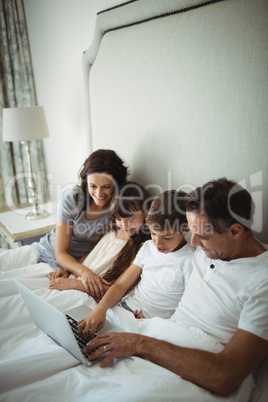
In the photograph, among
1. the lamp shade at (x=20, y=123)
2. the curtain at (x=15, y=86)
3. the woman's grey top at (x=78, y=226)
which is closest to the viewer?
the woman's grey top at (x=78, y=226)

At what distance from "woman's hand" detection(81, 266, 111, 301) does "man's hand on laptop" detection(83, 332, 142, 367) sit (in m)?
0.40

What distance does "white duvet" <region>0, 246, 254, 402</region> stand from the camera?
835mm

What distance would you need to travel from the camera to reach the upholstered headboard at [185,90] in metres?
1.08

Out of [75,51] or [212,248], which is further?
[75,51]

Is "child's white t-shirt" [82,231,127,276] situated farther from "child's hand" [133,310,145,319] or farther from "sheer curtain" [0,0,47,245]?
Answer: "sheer curtain" [0,0,47,245]

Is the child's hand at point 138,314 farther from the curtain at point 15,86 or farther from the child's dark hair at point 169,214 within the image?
the curtain at point 15,86

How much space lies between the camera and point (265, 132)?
41.7 inches

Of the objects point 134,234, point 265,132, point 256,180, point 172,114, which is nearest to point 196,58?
point 172,114

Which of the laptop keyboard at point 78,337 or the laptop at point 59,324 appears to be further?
the laptop keyboard at point 78,337

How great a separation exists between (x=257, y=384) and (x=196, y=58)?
1.15 meters

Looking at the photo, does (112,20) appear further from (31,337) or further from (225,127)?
(31,337)

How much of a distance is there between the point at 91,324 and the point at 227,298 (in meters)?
0.50

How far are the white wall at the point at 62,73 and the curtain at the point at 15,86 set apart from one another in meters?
0.07

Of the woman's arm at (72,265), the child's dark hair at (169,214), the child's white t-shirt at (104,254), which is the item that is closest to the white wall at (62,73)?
the woman's arm at (72,265)
